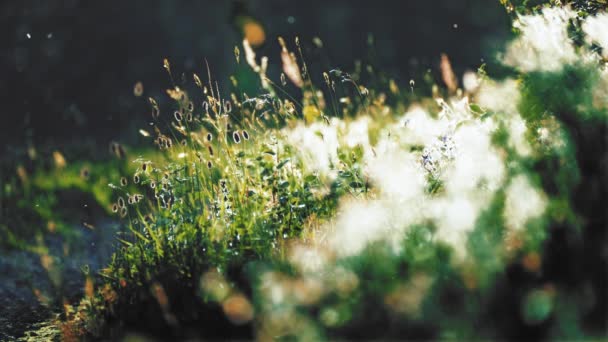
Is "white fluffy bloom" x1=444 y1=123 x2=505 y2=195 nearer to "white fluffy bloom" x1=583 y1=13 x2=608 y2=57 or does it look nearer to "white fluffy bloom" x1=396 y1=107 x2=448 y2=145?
"white fluffy bloom" x1=396 y1=107 x2=448 y2=145

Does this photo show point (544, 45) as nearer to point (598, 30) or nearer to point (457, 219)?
point (598, 30)

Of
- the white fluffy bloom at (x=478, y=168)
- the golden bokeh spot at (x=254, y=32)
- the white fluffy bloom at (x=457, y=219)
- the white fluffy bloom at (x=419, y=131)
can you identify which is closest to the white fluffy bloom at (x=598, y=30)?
the white fluffy bloom at (x=478, y=168)

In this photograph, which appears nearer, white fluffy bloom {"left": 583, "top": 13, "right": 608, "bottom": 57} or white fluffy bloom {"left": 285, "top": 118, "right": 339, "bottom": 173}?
white fluffy bloom {"left": 583, "top": 13, "right": 608, "bottom": 57}

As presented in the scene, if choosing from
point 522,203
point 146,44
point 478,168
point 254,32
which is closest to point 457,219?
point 522,203

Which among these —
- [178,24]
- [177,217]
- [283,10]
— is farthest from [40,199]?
[283,10]

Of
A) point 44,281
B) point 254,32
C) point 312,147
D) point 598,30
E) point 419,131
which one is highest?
point 254,32

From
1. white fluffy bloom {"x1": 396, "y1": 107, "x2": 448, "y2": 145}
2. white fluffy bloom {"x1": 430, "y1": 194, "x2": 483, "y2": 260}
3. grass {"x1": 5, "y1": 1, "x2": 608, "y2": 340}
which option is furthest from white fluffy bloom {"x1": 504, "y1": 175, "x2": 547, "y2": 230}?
white fluffy bloom {"x1": 396, "y1": 107, "x2": 448, "y2": 145}

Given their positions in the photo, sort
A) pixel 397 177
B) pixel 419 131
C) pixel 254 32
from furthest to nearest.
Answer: pixel 254 32, pixel 419 131, pixel 397 177
